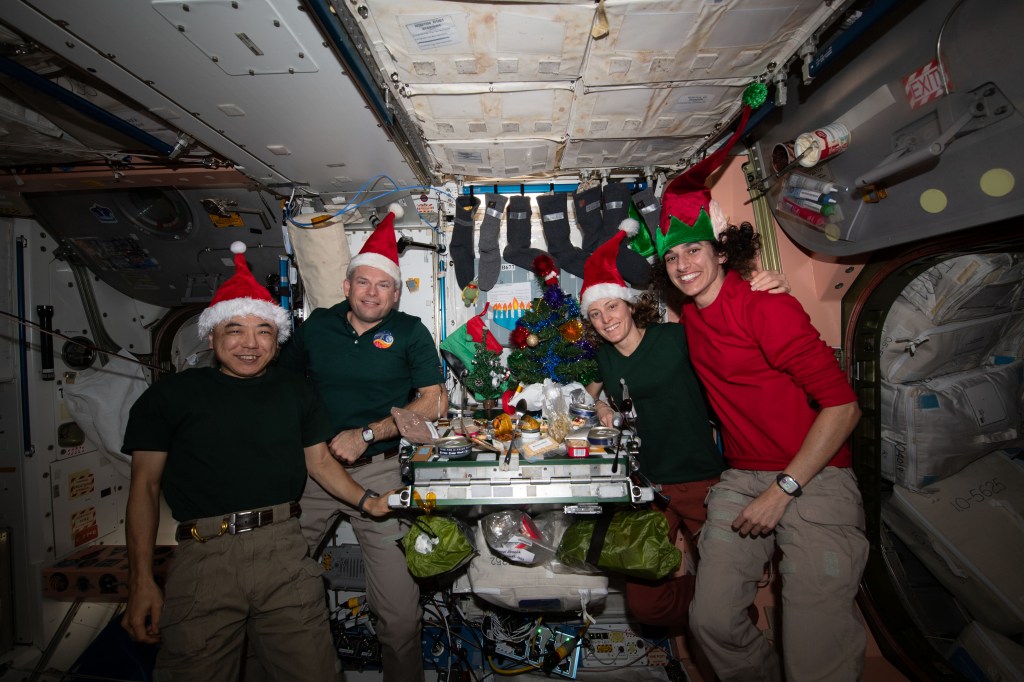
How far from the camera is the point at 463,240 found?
3.83 meters

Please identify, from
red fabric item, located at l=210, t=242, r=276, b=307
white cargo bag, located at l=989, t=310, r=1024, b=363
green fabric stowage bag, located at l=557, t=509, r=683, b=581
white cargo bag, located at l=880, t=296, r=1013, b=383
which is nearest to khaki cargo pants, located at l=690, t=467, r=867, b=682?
green fabric stowage bag, located at l=557, t=509, r=683, b=581

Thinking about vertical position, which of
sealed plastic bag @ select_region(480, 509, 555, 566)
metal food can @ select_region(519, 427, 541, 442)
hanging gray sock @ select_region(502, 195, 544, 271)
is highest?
hanging gray sock @ select_region(502, 195, 544, 271)

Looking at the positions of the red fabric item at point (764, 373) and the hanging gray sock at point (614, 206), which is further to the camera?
the hanging gray sock at point (614, 206)

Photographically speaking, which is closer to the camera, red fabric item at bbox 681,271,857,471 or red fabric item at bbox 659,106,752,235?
red fabric item at bbox 681,271,857,471

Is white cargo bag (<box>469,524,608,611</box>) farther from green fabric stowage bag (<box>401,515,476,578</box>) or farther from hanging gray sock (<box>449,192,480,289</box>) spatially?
hanging gray sock (<box>449,192,480,289</box>)

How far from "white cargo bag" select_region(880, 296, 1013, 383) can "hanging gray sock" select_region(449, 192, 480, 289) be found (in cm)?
353

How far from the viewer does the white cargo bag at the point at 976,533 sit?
264 centimetres

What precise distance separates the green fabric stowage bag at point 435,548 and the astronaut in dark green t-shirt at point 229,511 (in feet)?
0.81

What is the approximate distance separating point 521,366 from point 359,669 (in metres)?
2.92

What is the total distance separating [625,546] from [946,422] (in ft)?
9.02

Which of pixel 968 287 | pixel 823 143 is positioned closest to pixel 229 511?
pixel 823 143

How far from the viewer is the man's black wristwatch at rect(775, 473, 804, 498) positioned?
1996mm

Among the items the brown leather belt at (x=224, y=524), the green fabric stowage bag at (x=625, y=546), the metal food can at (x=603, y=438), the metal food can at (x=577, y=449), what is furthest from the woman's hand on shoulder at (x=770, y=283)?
the brown leather belt at (x=224, y=524)

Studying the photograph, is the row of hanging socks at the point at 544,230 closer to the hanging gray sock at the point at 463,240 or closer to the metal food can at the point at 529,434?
the hanging gray sock at the point at 463,240
